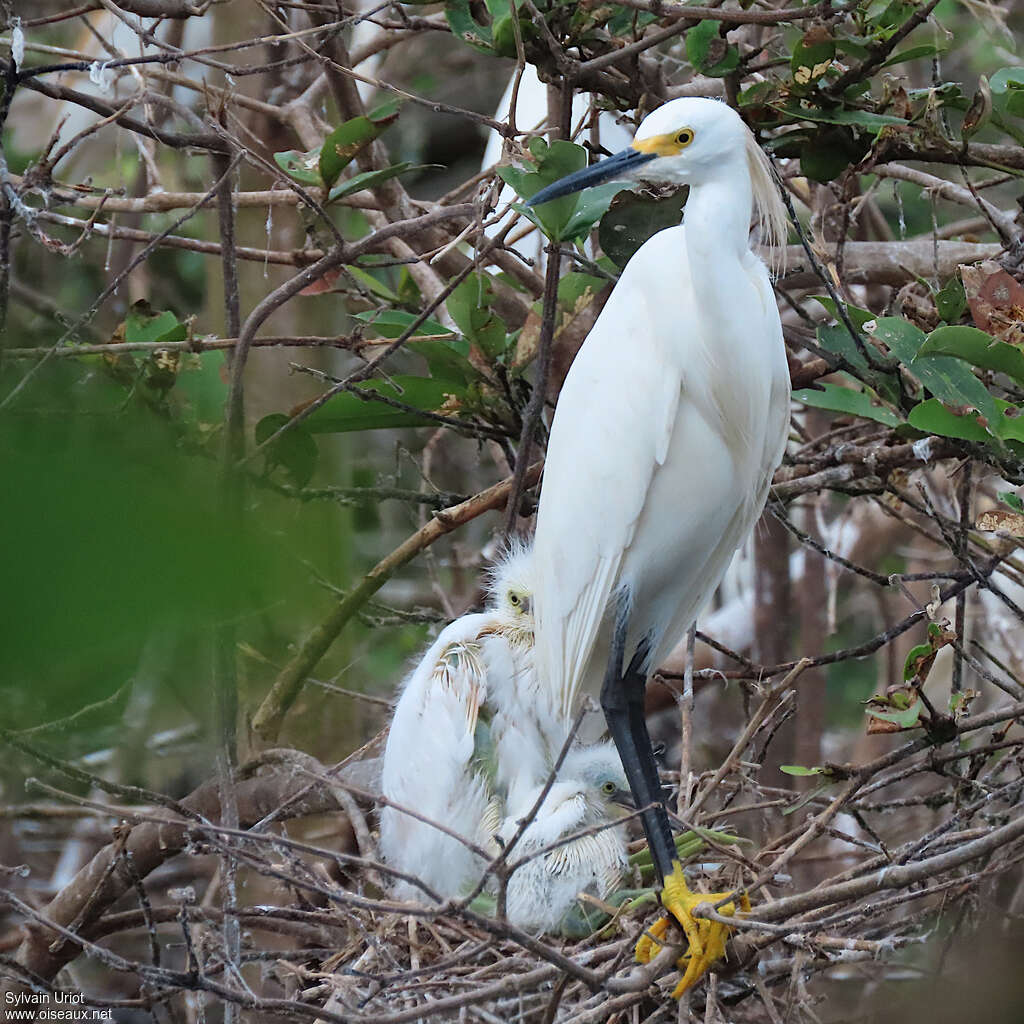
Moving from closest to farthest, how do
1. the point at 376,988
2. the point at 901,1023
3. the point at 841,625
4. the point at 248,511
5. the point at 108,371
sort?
the point at 248,511, the point at 901,1023, the point at 376,988, the point at 108,371, the point at 841,625

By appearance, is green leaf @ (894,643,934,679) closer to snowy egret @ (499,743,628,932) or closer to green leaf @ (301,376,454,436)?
snowy egret @ (499,743,628,932)

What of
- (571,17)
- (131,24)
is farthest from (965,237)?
(131,24)

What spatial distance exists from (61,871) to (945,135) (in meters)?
3.03

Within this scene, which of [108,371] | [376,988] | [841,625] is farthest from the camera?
[841,625]

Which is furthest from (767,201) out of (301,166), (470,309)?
(301,166)

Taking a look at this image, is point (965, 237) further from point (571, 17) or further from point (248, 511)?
point (248, 511)

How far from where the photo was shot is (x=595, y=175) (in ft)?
5.55

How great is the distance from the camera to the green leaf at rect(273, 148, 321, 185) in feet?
6.73

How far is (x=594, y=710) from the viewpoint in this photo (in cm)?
223

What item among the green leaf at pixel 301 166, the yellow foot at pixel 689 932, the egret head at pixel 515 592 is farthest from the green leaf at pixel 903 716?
the green leaf at pixel 301 166

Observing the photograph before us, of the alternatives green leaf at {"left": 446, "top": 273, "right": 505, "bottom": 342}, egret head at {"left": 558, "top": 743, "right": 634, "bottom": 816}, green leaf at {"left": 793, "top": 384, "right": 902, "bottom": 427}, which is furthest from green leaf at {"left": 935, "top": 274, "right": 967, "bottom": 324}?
egret head at {"left": 558, "top": 743, "right": 634, "bottom": 816}

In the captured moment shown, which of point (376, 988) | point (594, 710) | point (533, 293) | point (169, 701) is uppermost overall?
point (533, 293)

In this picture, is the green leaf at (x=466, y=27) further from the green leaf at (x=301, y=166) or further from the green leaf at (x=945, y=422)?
the green leaf at (x=945, y=422)

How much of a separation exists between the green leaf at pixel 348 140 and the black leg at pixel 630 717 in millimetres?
839
